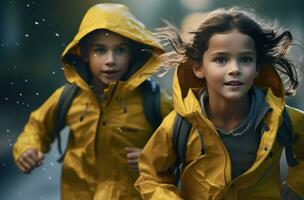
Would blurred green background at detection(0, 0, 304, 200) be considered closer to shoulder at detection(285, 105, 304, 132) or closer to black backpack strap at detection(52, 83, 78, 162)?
black backpack strap at detection(52, 83, 78, 162)

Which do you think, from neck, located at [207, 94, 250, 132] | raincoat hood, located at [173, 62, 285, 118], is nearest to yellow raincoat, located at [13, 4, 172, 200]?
raincoat hood, located at [173, 62, 285, 118]

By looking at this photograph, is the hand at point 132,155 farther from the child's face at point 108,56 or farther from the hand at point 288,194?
the hand at point 288,194

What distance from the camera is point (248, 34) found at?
380 centimetres

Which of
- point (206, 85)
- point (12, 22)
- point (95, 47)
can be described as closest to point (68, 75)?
point (95, 47)

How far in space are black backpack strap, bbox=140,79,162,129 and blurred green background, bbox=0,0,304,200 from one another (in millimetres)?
3846

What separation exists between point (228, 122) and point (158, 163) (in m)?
0.41

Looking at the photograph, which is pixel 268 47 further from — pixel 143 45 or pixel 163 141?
pixel 143 45

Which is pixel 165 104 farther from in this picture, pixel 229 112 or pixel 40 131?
pixel 40 131

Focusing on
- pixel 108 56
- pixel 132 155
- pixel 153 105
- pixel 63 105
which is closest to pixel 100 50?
pixel 108 56

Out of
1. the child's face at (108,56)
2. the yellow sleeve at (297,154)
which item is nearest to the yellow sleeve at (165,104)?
the child's face at (108,56)

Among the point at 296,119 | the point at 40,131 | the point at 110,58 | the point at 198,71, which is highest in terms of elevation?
the point at 198,71

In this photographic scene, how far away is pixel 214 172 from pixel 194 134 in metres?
0.21

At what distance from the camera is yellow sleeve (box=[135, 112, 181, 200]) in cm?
380

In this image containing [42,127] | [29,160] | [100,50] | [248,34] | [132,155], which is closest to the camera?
[248,34]
